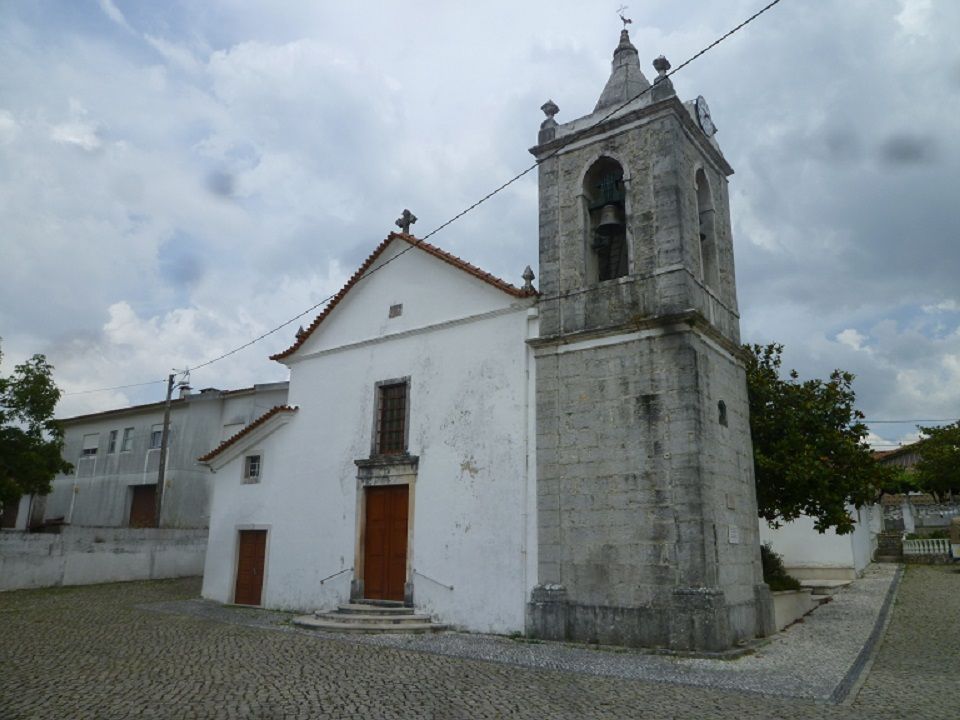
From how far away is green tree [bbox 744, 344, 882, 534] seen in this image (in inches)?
507

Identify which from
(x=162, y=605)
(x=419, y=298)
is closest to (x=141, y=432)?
(x=162, y=605)

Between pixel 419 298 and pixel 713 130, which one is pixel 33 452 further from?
pixel 713 130

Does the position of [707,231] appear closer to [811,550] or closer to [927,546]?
[811,550]

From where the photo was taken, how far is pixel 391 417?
1397cm

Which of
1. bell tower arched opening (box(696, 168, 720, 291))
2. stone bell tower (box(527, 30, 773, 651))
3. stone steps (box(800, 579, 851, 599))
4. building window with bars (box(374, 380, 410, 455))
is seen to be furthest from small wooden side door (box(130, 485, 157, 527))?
bell tower arched opening (box(696, 168, 720, 291))

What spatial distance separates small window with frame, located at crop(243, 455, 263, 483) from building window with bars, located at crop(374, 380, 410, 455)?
3.60 meters

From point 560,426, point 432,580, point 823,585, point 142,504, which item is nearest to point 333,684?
point 432,580

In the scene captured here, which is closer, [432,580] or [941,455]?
[432,580]

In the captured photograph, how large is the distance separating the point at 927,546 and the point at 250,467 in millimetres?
25104

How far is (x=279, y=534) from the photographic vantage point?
1485 cm

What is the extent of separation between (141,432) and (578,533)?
2451cm

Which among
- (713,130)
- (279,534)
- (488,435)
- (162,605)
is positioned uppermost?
(713,130)

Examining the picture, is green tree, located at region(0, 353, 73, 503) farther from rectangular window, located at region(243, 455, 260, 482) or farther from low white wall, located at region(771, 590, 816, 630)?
low white wall, located at region(771, 590, 816, 630)

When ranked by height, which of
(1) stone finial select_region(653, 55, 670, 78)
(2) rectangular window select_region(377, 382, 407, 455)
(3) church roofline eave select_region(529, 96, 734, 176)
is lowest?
(2) rectangular window select_region(377, 382, 407, 455)
